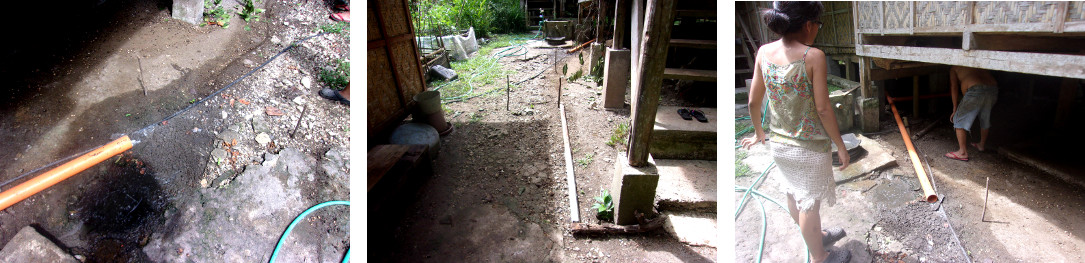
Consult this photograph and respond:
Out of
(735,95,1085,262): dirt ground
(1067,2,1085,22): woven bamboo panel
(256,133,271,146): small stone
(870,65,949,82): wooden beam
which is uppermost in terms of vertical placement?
(1067,2,1085,22): woven bamboo panel

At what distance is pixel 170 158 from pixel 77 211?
33cm

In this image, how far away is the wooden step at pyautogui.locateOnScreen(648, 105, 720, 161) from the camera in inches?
146

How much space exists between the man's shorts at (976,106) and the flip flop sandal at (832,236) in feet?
1.82

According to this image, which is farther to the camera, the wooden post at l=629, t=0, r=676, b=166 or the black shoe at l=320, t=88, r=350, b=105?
the wooden post at l=629, t=0, r=676, b=166

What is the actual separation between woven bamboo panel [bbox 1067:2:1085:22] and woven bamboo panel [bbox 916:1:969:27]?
0.27 m

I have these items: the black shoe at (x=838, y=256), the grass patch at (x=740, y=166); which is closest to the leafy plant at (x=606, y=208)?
the grass patch at (x=740, y=166)

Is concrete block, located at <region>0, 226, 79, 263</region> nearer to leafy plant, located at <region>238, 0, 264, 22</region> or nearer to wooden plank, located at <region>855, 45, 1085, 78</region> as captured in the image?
leafy plant, located at <region>238, 0, 264, 22</region>

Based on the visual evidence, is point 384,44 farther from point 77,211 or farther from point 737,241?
point 737,241

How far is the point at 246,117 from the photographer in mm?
1775

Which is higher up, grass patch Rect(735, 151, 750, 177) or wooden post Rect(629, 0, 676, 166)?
wooden post Rect(629, 0, 676, 166)

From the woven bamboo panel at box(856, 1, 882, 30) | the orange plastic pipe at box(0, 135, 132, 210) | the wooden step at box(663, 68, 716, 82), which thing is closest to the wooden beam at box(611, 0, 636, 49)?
the wooden step at box(663, 68, 716, 82)

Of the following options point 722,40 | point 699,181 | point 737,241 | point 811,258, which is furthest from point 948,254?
point 699,181

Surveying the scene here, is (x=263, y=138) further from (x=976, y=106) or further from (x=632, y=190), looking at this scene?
(x=976, y=106)

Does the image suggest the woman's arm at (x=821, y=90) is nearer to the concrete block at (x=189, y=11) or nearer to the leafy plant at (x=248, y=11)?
the leafy plant at (x=248, y=11)
